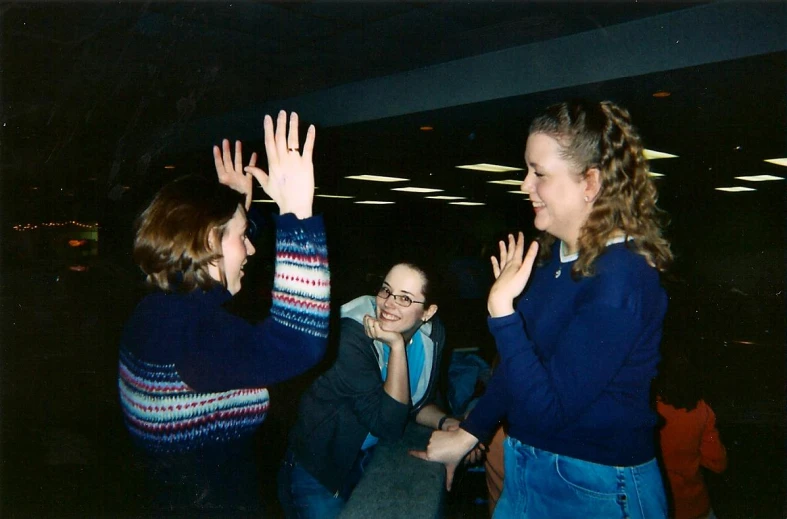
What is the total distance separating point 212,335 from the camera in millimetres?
1078

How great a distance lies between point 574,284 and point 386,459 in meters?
0.64

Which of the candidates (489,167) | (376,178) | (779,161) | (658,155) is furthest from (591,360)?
(376,178)

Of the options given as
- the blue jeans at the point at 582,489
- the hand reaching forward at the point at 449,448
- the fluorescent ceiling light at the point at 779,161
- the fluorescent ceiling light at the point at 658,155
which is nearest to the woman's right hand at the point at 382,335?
the hand reaching forward at the point at 449,448

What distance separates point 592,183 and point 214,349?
32.9 inches

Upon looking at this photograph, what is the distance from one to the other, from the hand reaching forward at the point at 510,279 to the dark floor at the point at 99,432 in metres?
0.75

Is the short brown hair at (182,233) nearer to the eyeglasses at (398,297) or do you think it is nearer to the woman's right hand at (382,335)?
the woman's right hand at (382,335)

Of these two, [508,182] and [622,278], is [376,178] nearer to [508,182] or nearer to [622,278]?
[508,182]

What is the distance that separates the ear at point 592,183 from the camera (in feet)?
3.90

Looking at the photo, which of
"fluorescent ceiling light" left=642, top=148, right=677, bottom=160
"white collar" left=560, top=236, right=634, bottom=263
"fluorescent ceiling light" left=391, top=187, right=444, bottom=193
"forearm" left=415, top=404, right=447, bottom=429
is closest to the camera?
"white collar" left=560, top=236, right=634, bottom=263

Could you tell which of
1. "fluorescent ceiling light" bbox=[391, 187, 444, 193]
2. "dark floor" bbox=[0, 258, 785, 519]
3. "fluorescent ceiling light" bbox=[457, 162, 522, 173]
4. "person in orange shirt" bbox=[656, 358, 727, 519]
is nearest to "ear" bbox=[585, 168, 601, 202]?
"dark floor" bbox=[0, 258, 785, 519]

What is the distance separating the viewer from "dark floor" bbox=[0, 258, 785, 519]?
3.09 metres

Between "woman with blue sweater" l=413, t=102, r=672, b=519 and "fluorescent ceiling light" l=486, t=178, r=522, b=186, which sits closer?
"woman with blue sweater" l=413, t=102, r=672, b=519

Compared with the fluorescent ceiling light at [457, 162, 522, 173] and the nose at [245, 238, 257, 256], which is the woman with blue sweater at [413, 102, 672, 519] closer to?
the nose at [245, 238, 257, 256]

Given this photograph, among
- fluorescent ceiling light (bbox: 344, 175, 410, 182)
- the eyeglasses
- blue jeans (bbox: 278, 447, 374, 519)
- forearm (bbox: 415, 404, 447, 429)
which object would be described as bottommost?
blue jeans (bbox: 278, 447, 374, 519)
